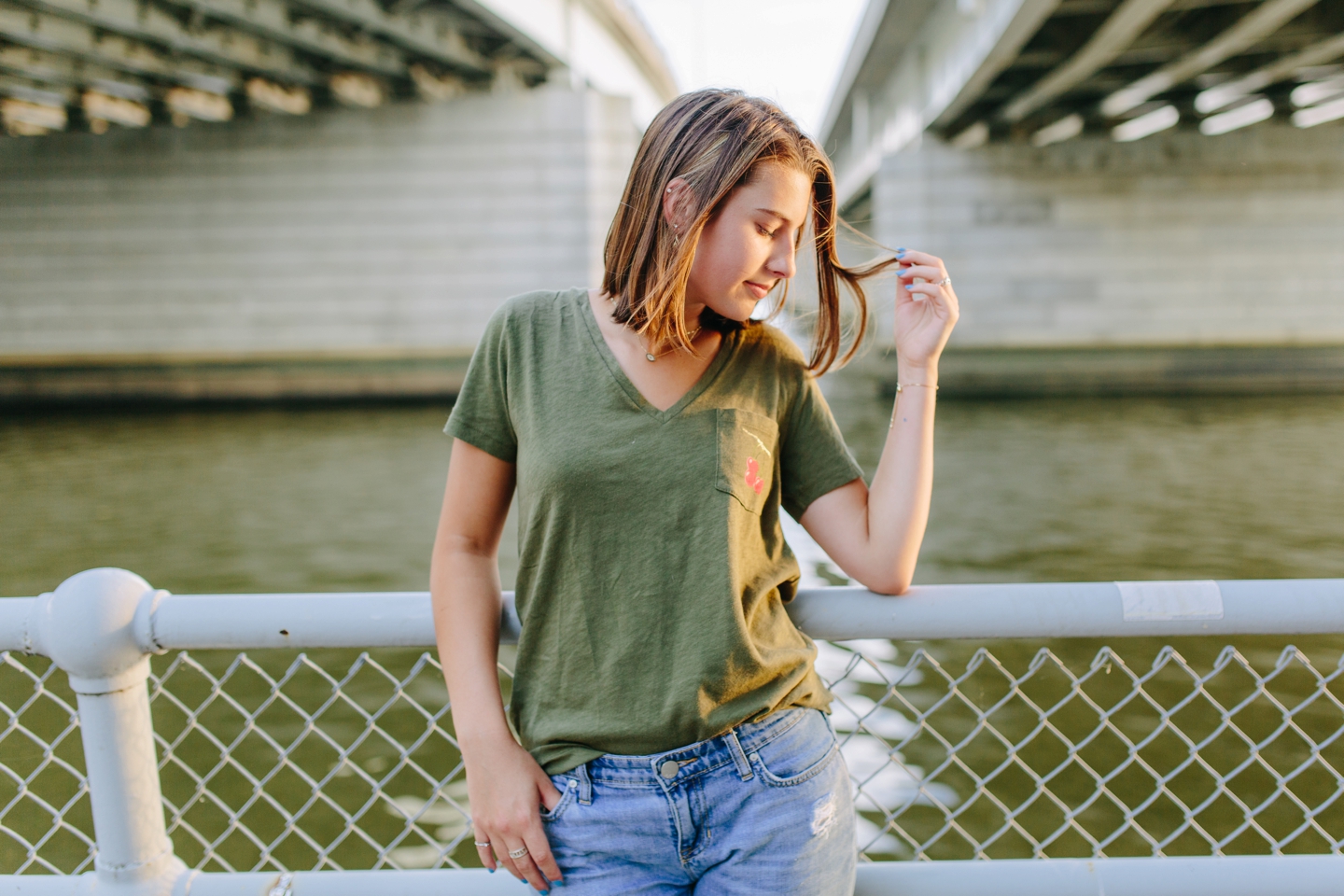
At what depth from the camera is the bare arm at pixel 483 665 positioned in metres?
1.41

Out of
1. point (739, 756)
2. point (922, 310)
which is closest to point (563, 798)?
point (739, 756)

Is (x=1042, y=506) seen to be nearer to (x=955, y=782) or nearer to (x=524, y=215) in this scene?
(x=955, y=782)


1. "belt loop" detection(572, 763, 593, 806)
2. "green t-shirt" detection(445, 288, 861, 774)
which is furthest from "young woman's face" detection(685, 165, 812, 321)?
"belt loop" detection(572, 763, 593, 806)

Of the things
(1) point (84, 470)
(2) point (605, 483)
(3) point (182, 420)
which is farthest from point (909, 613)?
(3) point (182, 420)

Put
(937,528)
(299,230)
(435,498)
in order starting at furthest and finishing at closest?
(299,230), (435,498), (937,528)

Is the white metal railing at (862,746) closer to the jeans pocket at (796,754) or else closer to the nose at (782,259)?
the jeans pocket at (796,754)

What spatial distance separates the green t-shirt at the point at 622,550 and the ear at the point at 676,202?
201 mm

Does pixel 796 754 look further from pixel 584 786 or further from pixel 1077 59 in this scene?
pixel 1077 59

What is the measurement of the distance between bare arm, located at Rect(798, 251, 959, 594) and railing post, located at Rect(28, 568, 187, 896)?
1.16 m

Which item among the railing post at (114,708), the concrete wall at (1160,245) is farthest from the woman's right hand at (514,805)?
the concrete wall at (1160,245)

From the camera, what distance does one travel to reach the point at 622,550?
4.74 ft

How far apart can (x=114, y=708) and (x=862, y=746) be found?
3.47 meters

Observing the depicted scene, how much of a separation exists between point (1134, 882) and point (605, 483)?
1.27 m

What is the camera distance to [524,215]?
19.9 meters
